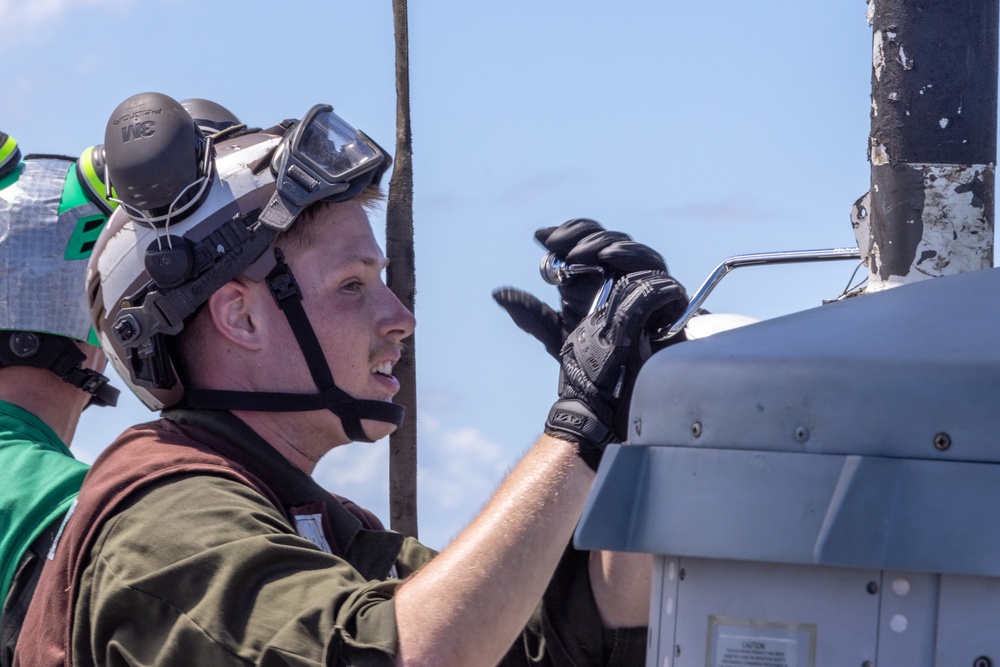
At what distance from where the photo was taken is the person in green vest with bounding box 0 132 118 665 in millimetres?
3355

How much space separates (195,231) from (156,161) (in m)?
0.15

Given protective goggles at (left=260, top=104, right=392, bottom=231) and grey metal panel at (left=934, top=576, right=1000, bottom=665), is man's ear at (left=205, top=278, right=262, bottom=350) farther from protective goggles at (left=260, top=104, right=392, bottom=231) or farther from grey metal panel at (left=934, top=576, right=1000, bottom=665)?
grey metal panel at (left=934, top=576, right=1000, bottom=665)

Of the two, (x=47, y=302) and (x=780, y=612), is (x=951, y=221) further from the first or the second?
(x=47, y=302)

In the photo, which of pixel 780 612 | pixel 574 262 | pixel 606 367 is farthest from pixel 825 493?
pixel 574 262

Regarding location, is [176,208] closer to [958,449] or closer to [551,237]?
[551,237]

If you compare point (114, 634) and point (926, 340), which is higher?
point (926, 340)

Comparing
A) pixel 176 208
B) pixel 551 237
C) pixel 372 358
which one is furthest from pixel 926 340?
pixel 176 208

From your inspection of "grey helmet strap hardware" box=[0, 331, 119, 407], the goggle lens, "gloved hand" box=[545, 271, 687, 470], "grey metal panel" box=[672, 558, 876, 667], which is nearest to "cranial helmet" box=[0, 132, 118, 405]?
"grey helmet strap hardware" box=[0, 331, 119, 407]

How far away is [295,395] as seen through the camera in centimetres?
245

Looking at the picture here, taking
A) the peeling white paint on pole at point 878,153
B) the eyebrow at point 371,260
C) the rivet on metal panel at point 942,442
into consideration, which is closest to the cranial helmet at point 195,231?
the eyebrow at point 371,260

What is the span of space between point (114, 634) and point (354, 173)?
103 centimetres

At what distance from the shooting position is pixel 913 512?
4.13ft

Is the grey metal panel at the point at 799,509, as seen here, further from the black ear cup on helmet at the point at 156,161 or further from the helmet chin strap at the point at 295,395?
the black ear cup on helmet at the point at 156,161

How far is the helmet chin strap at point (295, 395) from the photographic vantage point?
2.43 metres
